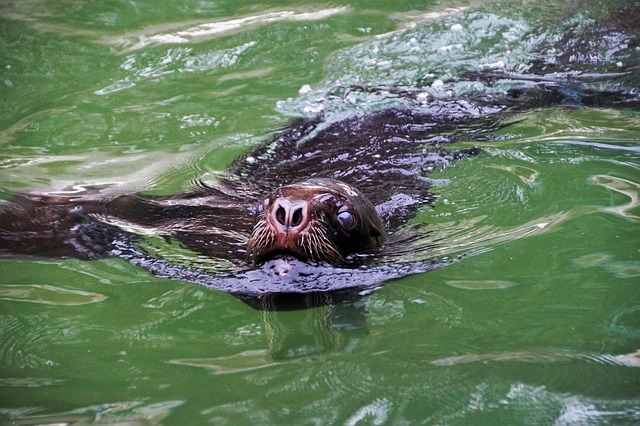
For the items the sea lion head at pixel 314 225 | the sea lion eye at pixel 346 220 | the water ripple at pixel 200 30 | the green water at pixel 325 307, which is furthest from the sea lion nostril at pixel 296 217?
the water ripple at pixel 200 30

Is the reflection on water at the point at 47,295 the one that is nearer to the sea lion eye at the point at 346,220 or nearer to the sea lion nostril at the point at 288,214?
the sea lion nostril at the point at 288,214

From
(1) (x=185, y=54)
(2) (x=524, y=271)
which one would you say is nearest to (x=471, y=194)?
(2) (x=524, y=271)

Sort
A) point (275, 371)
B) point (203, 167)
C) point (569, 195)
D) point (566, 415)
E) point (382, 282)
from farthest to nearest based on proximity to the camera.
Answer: point (203, 167) < point (569, 195) < point (382, 282) < point (275, 371) < point (566, 415)

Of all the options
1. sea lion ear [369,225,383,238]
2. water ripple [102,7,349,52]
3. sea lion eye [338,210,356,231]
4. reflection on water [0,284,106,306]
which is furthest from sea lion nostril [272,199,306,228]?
water ripple [102,7,349,52]

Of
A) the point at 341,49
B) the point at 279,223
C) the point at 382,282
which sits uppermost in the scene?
the point at 341,49

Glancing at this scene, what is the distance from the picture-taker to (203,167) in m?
6.53

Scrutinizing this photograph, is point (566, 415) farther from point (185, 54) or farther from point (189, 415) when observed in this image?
point (185, 54)

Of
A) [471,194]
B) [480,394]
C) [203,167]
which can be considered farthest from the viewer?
[203,167]

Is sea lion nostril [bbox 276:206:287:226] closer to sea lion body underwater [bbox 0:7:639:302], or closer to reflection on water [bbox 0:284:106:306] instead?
sea lion body underwater [bbox 0:7:639:302]

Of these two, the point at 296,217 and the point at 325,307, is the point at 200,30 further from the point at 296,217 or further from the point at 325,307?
the point at 325,307

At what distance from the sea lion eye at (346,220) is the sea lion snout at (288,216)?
0.95 ft

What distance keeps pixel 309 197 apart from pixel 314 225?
0.21 metres

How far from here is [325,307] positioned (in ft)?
12.2

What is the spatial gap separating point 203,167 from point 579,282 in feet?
12.1
